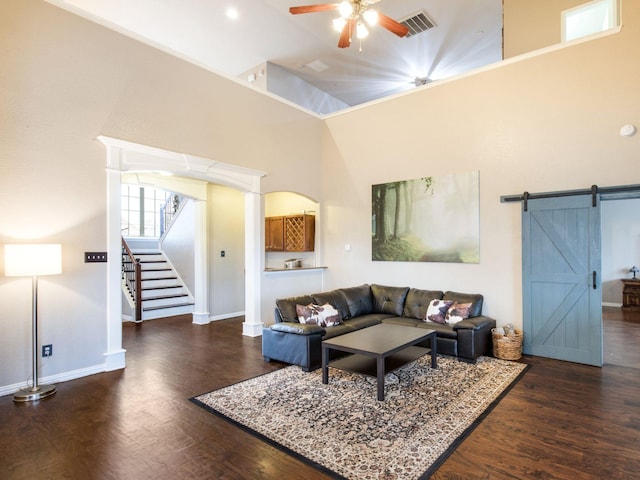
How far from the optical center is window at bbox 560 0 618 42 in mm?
4992

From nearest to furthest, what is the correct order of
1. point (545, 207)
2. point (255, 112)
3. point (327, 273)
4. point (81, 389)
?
point (81, 389) < point (545, 207) < point (255, 112) < point (327, 273)

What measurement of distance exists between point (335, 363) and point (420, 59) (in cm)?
653

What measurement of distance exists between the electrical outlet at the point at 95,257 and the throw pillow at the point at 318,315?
2.41 meters

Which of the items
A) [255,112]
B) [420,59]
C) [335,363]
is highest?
[420,59]

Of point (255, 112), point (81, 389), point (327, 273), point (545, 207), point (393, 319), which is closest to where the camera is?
point (81, 389)

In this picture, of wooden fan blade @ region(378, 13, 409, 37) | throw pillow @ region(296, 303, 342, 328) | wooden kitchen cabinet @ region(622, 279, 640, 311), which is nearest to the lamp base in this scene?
throw pillow @ region(296, 303, 342, 328)

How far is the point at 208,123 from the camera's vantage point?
5387 millimetres

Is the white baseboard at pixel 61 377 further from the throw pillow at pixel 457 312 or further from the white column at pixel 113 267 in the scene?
the throw pillow at pixel 457 312

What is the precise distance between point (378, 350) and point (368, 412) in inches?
21.8

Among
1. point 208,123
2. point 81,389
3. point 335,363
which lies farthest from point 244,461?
point 208,123

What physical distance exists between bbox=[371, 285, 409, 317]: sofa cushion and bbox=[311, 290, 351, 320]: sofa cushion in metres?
0.69

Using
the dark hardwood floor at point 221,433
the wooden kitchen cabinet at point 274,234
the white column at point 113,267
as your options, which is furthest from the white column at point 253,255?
the white column at point 113,267

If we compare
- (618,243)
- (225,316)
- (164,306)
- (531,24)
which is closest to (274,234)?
(225,316)

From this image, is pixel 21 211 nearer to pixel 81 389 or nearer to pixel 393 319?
pixel 81 389
